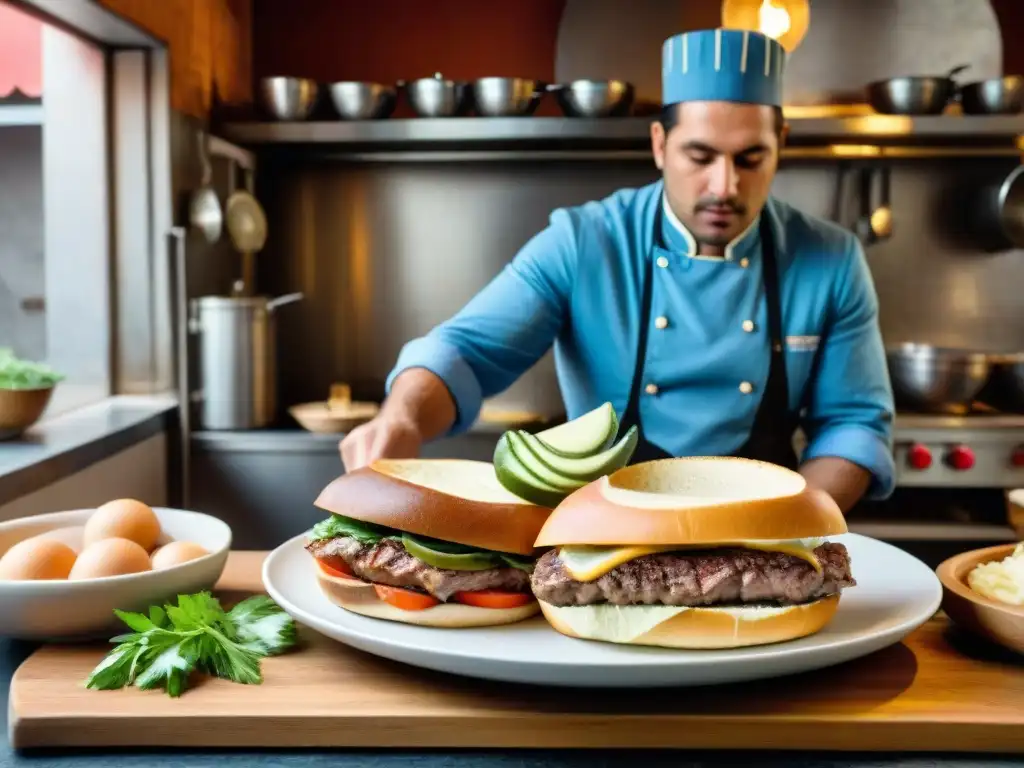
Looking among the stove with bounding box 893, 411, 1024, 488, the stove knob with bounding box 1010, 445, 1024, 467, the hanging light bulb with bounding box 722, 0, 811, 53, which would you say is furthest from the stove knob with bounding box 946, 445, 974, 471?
the hanging light bulb with bounding box 722, 0, 811, 53

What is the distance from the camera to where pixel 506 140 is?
338cm

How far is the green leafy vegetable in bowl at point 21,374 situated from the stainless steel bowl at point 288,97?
51.8 inches

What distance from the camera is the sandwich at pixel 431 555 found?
1082 mm

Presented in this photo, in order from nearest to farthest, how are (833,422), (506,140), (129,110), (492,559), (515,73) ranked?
(492,559)
(833,422)
(129,110)
(506,140)
(515,73)

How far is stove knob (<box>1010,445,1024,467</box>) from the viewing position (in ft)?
10.5

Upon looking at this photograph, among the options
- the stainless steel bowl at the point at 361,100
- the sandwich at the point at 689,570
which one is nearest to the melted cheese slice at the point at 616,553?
the sandwich at the point at 689,570

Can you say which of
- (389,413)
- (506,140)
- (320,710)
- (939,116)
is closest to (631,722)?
(320,710)

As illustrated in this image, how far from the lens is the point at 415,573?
42.4 inches

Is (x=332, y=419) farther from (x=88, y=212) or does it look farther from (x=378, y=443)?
(x=378, y=443)

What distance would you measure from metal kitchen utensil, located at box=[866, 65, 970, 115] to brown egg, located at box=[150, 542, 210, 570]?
2.84 metres

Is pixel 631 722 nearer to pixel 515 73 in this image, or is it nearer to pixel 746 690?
pixel 746 690

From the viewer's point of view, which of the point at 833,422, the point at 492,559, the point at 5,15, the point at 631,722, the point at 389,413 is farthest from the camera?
the point at 5,15

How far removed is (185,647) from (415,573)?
0.23 m

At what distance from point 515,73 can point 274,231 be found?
1.04 metres
